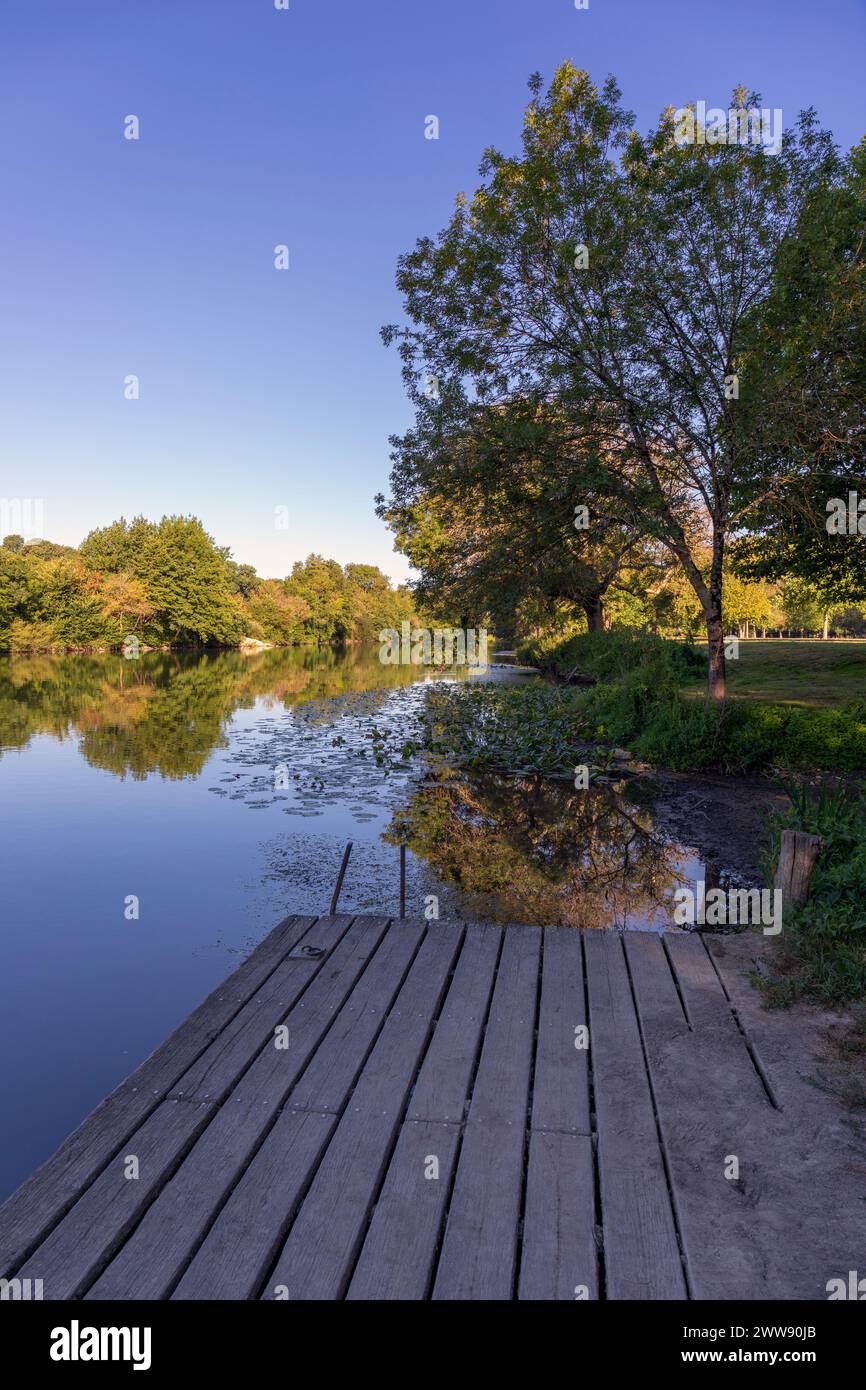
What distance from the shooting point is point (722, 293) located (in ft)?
49.5

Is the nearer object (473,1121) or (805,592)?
(473,1121)

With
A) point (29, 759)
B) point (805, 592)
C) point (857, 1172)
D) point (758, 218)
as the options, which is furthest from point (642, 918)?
point (805, 592)

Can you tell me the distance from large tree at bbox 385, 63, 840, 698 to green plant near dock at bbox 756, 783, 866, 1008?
29.6 ft

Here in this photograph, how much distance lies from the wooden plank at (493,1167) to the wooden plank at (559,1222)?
6cm

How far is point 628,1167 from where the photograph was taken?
12.0 ft

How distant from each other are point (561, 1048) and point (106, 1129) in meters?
2.60

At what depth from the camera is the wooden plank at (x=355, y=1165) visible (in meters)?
3.06

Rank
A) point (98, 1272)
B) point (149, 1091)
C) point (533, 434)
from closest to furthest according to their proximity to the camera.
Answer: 1. point (98, 1272)
2. point (149, 1091)
3. point (533, 434)

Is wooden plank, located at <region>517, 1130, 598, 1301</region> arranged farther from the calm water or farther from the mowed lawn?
the mowed lawn

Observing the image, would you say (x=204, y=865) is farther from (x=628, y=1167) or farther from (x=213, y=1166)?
(x=628, y=1167)

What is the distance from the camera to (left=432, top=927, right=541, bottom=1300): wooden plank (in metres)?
3.04

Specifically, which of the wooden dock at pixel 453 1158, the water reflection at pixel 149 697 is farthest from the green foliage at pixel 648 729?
the wooden dock at pixel 453 1158
